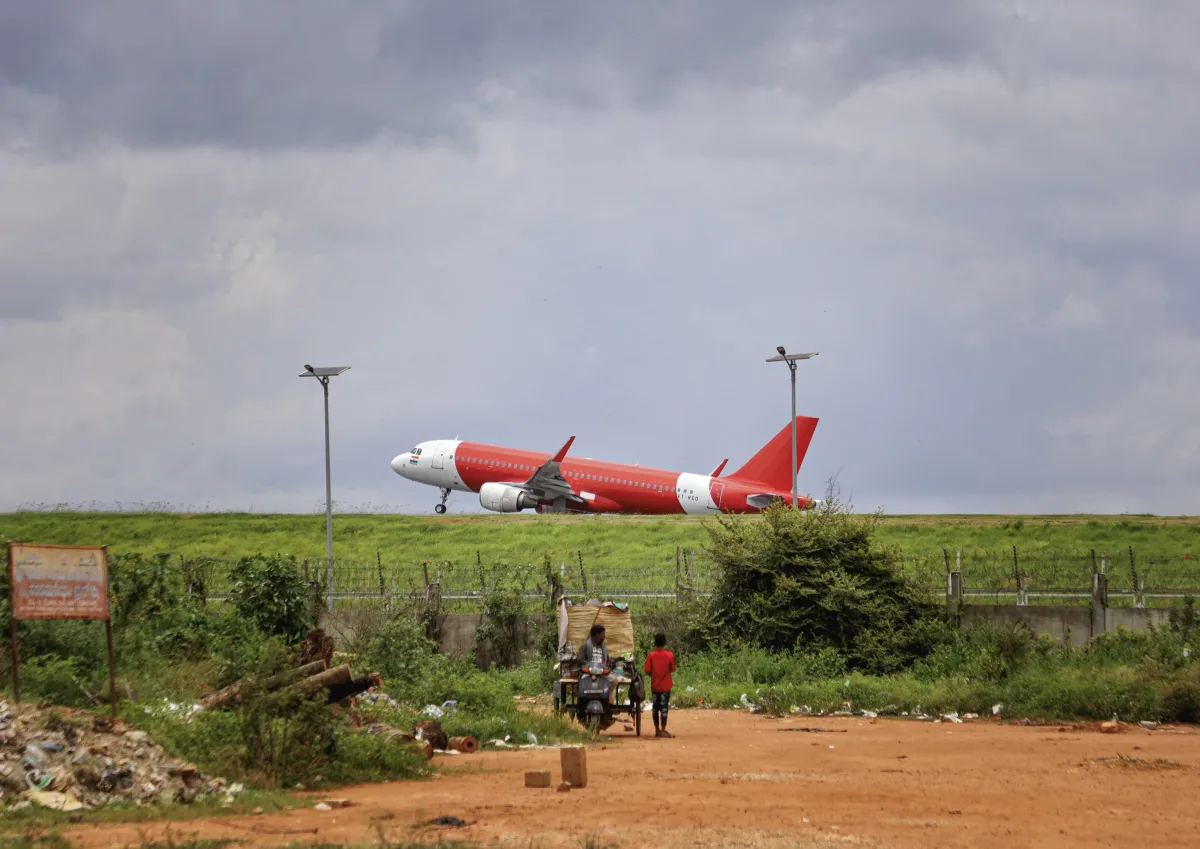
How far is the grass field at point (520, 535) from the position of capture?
143 ft

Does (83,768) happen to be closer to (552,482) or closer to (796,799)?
(796,799)

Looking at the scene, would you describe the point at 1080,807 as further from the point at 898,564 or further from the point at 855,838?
the point at 898,564

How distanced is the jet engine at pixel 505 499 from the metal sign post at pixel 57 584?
45347 millimetres

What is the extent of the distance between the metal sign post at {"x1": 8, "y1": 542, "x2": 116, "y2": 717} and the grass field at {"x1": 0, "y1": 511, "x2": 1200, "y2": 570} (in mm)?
A: 26739

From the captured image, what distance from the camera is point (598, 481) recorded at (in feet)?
202

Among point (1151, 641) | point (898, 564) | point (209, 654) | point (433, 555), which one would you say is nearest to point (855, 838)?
point (209, 654)


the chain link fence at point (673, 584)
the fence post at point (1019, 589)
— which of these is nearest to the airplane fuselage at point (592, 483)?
the chain link fence at point (673, 584)

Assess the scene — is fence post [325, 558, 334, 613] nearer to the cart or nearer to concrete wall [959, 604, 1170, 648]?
the cart

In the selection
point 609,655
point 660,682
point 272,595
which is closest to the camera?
point 660,682

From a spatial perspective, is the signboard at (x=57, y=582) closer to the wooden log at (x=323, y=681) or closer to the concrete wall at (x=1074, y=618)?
the wooden log at (x=323, y=681)

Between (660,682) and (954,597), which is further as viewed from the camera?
(954,597)

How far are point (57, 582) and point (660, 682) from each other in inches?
318

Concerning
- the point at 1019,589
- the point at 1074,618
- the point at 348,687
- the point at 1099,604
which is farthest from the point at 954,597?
the point at 348,687

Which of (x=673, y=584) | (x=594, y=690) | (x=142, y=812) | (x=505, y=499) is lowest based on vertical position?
(x=142, y=812)
